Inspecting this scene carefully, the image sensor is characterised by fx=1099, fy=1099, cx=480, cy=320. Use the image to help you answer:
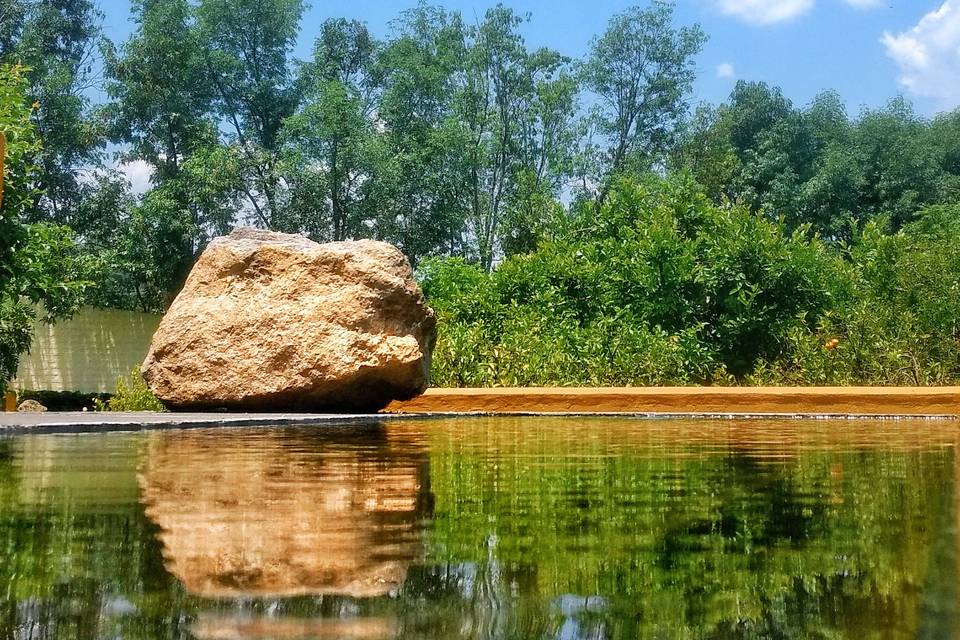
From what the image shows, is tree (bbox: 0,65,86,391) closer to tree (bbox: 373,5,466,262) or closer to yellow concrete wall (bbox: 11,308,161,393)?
yellow concrete wall (bbox: 11,308,161,393)

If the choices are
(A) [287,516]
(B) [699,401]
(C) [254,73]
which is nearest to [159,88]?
(C) [254,73]

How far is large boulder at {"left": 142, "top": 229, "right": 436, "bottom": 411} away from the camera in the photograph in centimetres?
1174

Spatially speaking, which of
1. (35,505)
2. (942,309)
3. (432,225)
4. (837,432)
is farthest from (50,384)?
(35,505)

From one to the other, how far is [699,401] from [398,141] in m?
23.1

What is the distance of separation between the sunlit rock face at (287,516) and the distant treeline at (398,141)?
61.2 ft

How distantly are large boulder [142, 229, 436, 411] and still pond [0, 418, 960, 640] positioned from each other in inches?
208

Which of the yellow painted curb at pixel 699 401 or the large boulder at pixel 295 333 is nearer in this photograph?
the large boulder at pixel 295 333

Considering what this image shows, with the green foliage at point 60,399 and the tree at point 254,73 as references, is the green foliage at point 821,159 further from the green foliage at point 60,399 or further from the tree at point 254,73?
the green foliage at point 60,399

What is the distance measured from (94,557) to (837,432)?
292 inches

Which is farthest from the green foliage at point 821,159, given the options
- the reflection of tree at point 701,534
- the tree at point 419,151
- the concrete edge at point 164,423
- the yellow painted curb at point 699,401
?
the reflection of tree at point 701,534

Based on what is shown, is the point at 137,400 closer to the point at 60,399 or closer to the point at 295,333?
the point at 295,333

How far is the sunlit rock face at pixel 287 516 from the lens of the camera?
2529 millimetres

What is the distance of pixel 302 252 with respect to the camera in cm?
1239

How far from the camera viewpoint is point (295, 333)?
38.7 ft
